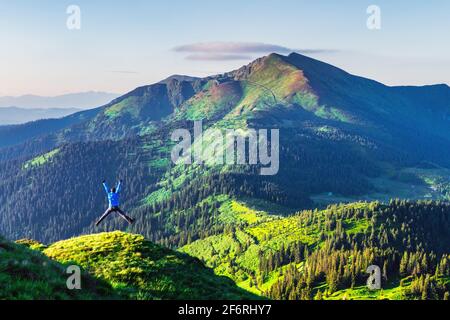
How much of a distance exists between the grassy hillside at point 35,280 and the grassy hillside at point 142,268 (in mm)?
2445

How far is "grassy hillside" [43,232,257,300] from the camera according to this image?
1319 inches

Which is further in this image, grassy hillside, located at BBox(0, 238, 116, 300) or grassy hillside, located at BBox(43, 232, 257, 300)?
grassy hillside, located at BBox(43, 232, 257, 300)

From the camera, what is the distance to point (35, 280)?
82.5ft

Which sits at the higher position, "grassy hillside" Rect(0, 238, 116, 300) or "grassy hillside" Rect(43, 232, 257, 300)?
"grassy hillside" Rect(0, 238, 116, 300)

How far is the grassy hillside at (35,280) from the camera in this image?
2317 cm

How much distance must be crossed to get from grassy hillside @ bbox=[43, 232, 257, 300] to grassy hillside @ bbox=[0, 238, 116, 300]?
8.02ft

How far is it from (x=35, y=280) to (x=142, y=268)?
12.3 m

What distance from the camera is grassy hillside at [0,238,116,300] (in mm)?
23172

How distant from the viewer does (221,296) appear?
116 ft

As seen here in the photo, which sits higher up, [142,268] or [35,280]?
[35,280]

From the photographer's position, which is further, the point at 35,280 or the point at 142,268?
the point at 142,268
